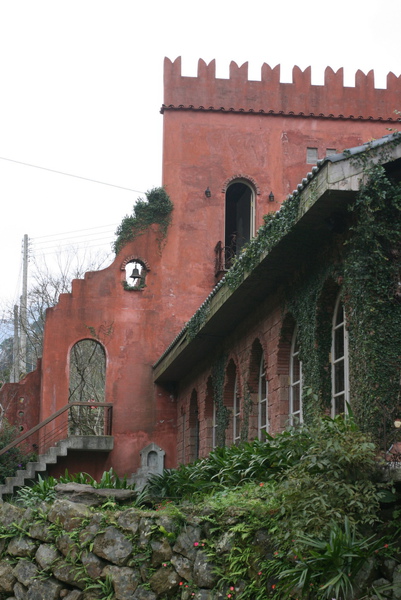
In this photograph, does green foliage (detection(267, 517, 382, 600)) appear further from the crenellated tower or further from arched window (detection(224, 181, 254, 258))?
the crenellated tower

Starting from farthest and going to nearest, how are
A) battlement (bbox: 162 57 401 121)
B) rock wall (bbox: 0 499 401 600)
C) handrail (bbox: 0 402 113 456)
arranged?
battlement (bbox: 162 57 401 121) < handrail (bbox: 0 402 113 456) < rock wall (bbox: 0 499 401 600)

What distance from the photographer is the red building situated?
25844mm

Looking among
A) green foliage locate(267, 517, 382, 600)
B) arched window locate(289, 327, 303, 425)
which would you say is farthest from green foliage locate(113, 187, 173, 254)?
green foliage locate(267, 517, 382, 600)

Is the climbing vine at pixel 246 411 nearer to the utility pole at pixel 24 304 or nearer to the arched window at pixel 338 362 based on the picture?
the arched window at pixel 338 362

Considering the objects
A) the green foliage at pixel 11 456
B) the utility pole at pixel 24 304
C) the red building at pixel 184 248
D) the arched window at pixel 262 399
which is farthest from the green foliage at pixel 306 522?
the utility pole at pixel 24 304

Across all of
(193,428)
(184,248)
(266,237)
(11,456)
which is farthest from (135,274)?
(266,237)

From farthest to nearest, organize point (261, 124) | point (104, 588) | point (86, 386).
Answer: point (86, 386) → point (261, 124) → point (104, 588)

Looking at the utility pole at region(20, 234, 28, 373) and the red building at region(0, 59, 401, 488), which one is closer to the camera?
the red building at region(0, 59, 401, 488)

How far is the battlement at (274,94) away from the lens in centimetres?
2772

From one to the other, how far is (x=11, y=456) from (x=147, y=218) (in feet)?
24.8

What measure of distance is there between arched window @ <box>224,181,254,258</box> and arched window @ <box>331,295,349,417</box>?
44.0 feet

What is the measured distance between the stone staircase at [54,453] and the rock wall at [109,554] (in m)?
11.2

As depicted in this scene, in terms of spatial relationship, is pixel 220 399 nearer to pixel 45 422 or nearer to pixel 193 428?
pixel 193 428

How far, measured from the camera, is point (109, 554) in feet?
35.9
